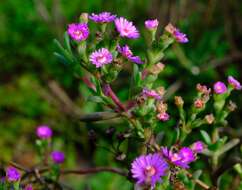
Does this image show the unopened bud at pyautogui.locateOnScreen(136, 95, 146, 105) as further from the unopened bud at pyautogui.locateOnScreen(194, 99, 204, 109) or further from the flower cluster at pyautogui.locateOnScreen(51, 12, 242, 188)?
the unopened bud at pyautogui.locateOnScreen(194, 99, 204, 109)

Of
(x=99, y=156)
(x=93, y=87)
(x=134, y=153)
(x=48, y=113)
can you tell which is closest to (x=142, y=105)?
(x=93, y=87)

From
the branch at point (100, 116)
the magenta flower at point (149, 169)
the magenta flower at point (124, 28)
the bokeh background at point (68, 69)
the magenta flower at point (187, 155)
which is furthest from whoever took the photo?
the bokeh background at point (68, 69)

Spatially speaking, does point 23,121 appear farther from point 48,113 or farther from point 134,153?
point 134,153

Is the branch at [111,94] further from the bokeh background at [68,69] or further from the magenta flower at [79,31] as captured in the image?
the bokeh background at [68,69]

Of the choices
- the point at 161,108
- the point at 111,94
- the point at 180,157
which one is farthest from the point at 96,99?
the point at 180,157

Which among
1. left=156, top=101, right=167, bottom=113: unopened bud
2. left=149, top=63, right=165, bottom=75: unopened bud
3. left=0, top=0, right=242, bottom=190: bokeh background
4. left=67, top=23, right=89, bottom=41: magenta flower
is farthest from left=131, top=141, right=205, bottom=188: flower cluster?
left=0, top=0, right=242, bottom=190: bokeh background

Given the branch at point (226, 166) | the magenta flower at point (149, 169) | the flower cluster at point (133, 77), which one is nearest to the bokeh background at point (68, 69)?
the branch at point (226, 166)
